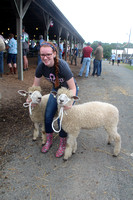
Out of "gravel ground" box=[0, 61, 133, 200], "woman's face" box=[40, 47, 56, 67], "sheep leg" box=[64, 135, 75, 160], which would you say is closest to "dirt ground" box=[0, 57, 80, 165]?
"gravel ground" box=[0, 61, 133, 200]

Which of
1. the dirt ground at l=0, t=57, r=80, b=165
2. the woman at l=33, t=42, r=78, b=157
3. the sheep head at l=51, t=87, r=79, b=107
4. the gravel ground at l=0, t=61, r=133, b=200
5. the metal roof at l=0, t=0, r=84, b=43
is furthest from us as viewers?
the metal roof at l=0, t=0, r=84, b=43

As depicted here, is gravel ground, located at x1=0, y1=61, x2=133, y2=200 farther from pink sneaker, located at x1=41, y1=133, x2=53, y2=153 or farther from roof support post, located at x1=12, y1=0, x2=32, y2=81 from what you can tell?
roof support post, located at x1=12, y1=0, x2=32, y2=81

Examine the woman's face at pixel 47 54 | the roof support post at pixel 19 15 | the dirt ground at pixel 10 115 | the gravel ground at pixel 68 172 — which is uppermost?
the roof support post at pixel 19 15

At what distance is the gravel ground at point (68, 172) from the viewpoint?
1.79 m

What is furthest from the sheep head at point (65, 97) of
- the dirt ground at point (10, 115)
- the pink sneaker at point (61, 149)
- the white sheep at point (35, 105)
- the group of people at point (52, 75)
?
the dirt ground at point (10, 115)

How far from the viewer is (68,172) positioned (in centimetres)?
212

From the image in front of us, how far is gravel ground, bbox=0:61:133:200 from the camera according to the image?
179cm

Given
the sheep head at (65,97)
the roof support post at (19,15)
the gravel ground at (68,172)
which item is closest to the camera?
the gravel ground at (68,172)

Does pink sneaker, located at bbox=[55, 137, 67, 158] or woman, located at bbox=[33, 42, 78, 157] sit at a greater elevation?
woman, located at bbox=[33, 42, 78, 157]

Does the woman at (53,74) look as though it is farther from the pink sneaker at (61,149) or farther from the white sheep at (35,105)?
the white sheep at (35,105)

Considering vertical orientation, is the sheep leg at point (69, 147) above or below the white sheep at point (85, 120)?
below

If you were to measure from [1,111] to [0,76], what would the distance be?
329 centimetres

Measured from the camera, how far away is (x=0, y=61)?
243 inches

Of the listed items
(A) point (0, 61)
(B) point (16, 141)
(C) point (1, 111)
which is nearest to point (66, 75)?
(B) point (16, 141)
